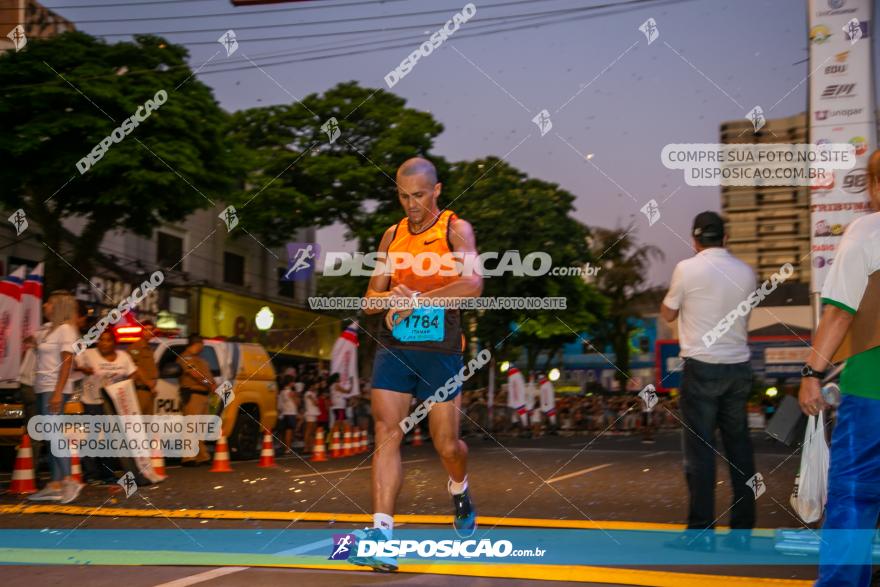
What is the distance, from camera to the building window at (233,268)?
112 ft

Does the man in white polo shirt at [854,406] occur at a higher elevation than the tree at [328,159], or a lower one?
lower

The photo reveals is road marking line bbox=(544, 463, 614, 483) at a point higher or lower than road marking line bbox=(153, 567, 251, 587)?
lower

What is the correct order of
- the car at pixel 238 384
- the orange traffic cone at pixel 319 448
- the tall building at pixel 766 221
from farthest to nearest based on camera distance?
the tall building at pixel 766 221
the orange traffic cone at pixel 319 448
the car at pixel 238 384

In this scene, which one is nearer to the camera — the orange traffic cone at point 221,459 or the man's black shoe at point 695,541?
the man's black shoe at point 695,541

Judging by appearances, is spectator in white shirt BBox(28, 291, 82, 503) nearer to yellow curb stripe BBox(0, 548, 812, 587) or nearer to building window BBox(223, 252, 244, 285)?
yellow curb stripe BBox(0, 548, 812, 587)

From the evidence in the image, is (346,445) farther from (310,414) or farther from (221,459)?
(221,459)

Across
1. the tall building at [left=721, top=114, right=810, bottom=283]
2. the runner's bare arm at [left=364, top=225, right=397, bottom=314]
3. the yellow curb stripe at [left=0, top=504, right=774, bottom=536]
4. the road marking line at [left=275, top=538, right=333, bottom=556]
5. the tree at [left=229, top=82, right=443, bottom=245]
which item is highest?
the tall building at [left=721, top=114, right=810, bottom=283]

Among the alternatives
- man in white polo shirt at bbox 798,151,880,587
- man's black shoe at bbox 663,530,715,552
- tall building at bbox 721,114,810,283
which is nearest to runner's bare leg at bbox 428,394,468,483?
man's black shoe at bbox 663,530,715,552

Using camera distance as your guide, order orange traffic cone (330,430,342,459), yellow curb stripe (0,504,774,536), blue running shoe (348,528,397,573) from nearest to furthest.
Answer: blue running shoe (348,528,397,573)
yellow curb stripe (0,504,774,536)
orange traffic cone (330,430,342,459)

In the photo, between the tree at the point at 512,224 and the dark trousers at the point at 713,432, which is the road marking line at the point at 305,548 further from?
the tree at the point at 512,224

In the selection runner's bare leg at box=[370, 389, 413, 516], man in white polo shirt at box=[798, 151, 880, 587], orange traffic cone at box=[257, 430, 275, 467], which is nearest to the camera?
man in white polo shirt at box=[798, 151, 880, 587]

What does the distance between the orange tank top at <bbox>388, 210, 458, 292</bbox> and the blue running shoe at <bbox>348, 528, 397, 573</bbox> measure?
1224 millimetres

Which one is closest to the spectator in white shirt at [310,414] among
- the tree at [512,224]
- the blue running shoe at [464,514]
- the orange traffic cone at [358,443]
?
the orange traffic cone at [358,443]

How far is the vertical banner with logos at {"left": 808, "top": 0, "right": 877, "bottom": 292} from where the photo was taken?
7062 millimetres
